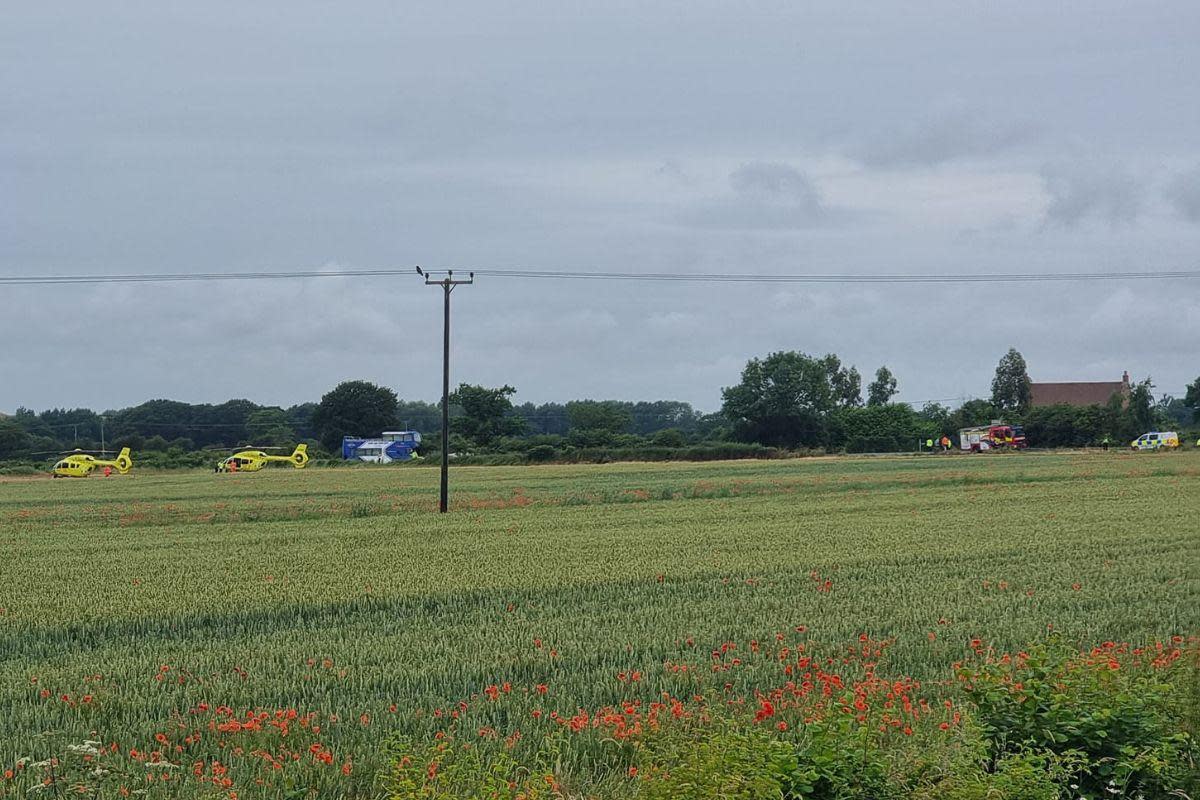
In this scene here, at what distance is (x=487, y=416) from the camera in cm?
13275

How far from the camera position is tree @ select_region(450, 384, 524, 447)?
5177 inches

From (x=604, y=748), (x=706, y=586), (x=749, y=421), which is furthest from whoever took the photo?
(x=749, y=421)

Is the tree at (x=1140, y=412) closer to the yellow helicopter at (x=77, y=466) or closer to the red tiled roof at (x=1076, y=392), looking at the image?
the red tiled roof at (x=1076, y=392)

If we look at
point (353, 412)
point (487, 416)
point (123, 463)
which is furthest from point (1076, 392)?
point (123, 463)

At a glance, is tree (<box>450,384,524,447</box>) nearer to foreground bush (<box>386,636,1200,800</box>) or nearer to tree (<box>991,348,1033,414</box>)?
tree (<box>991,348,1033,414</box>)

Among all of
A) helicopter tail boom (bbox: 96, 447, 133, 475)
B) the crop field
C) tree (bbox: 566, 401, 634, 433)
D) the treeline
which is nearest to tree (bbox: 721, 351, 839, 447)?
the treeline

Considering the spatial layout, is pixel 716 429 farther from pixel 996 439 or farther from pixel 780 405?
pixel 996 439

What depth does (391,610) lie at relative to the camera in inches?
661

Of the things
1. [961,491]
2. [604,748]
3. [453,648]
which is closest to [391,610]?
[453,648]

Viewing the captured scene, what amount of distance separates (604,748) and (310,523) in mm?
27643

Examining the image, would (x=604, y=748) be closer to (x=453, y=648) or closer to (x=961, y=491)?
(x=453, y=648)

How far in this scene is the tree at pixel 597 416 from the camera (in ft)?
549

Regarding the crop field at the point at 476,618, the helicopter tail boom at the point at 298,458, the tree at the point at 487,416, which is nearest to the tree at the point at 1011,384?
the tree at the point at 487,416

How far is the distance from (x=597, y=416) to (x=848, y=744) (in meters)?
165
